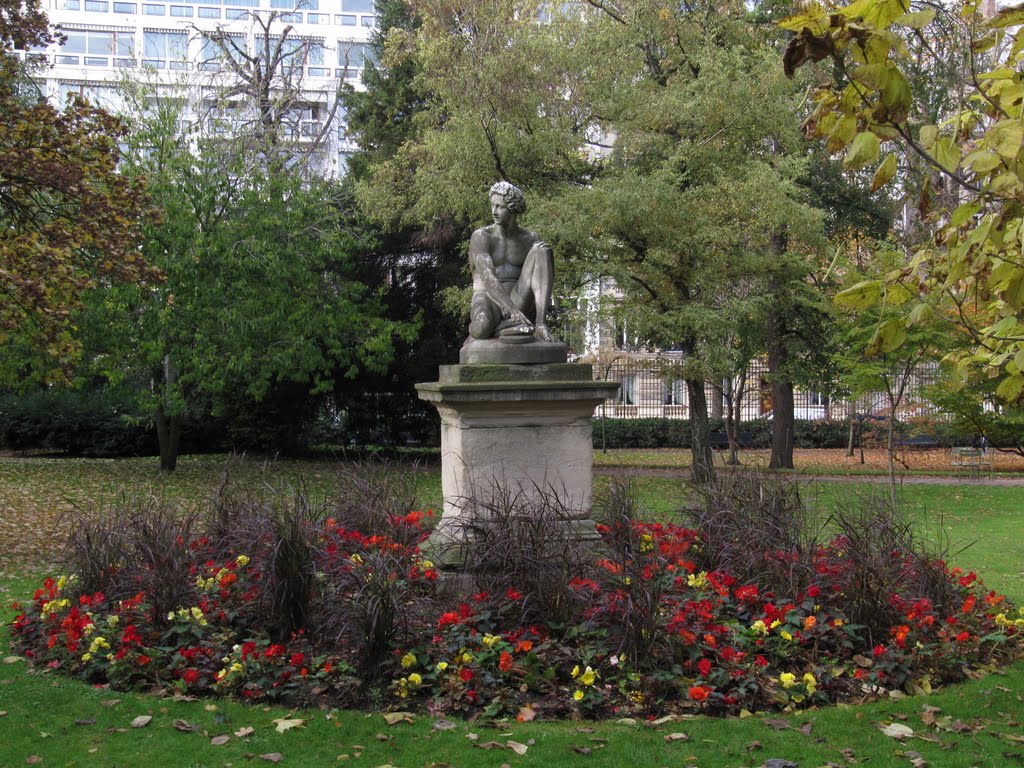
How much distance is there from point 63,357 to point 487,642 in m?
6.67

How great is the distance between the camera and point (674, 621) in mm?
5809

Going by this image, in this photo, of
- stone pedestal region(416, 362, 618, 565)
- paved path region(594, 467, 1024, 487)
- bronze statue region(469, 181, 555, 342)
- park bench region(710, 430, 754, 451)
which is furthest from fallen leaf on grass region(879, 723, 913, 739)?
park bench region(710, 430, 754, 451)

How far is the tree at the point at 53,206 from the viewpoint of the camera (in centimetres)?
952

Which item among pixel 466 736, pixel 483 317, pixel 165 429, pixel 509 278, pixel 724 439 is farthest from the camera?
pixel 724 439

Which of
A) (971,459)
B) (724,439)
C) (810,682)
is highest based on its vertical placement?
(724,439)

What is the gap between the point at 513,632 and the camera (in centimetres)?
591

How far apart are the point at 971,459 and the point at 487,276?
20748 mm

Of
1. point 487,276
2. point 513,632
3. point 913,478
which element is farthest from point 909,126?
point 913,478

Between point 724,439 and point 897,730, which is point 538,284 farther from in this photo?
point 724,439

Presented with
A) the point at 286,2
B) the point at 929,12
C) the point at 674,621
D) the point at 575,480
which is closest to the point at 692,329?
the point at 575,480

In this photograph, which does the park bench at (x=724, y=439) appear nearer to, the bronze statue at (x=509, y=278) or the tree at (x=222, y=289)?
the tree at (x=222, y=289)

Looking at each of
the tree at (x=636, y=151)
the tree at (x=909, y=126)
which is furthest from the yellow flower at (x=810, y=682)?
the tree at (x=636, y=151)

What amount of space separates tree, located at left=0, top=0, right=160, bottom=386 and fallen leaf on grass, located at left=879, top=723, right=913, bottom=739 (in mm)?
7968

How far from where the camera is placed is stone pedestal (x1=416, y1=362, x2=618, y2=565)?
7367 millimetres
